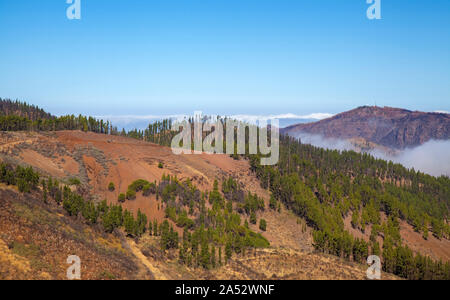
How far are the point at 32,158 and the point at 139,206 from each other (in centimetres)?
2751

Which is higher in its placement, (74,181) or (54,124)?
(54,124)

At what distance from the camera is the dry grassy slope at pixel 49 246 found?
31.7m

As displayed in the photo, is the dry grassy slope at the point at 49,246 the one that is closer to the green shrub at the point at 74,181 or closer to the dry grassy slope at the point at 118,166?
the green shrub at the point at 74,181

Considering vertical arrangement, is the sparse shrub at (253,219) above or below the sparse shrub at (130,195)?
below

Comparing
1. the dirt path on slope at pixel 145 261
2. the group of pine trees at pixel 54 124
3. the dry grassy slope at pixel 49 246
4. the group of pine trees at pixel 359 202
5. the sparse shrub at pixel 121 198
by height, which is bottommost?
the group of pine trees at pixel 359 202

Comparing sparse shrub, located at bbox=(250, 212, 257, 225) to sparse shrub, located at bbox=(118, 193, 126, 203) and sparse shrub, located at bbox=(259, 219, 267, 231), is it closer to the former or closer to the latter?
sparse shrub, located at bbox=(259, 219, 267, 231)

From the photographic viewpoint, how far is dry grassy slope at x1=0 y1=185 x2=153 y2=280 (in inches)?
1248

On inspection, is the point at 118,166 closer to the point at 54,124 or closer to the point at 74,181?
the point at 74,181

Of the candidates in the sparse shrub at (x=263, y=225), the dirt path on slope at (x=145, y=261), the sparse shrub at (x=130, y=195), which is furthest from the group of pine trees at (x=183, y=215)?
the dirt path on slope at (x=145, y=261)

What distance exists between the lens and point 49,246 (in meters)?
36.3

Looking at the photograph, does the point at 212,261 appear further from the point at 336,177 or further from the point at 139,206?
the point at 336,177

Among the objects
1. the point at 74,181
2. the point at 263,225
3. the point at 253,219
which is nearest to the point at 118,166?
the point at 74,181
